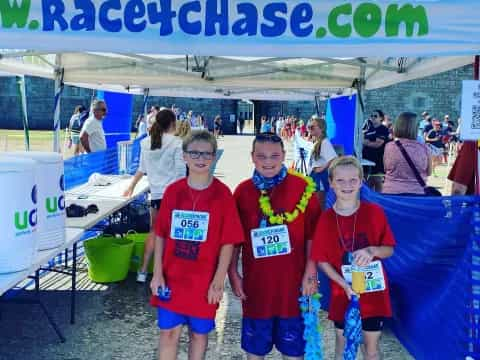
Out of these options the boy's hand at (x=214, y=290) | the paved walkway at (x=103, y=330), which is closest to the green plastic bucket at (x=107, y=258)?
the paved walkway at (x=103, y=330)

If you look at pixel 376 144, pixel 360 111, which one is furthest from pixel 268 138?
pixel 376 144

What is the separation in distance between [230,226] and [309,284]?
0.49 meters

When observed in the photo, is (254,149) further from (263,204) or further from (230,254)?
(230,254)

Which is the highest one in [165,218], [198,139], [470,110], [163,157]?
[470,110]

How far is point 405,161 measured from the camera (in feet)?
16.2

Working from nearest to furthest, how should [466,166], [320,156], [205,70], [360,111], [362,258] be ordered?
[362,258] < [466,166] < [205,70] < [320,156] < [360,111]

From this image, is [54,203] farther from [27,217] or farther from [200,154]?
[200,154]

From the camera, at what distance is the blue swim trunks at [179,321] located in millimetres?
2830

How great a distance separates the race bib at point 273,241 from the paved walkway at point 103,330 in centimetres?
131

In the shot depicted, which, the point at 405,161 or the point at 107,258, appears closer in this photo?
the point at 405,161

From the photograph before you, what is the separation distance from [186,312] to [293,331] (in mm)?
553

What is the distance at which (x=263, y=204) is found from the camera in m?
2.78

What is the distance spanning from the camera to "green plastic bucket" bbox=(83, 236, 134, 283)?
5.15 meters

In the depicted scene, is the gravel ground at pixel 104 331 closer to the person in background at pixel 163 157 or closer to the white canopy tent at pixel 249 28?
the person in background at pixel 163 157
